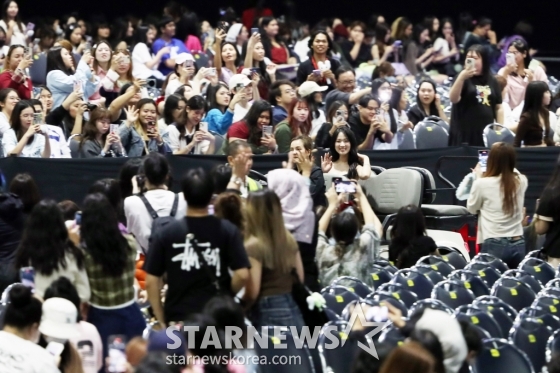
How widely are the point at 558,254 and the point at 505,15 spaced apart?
15.1 metres

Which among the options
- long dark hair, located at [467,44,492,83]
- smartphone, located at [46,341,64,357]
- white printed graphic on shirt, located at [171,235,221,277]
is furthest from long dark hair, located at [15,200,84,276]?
long dark hair, located at [467,44,492,83]

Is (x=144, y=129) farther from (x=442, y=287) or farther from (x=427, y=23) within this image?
(x=427, y=23)

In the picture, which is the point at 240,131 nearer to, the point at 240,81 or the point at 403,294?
the point at 240,81

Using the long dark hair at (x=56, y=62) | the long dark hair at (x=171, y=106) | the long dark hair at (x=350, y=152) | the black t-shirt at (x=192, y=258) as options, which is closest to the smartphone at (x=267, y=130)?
the long dark hair at (x=350, y=152)

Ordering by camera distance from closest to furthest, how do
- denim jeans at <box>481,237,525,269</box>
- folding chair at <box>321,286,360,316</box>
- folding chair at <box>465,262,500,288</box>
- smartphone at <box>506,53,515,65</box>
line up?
folding chair at <box>321,286,360,316</box>
folding chair at <box>465,262,500,288</box>
denim jeans at <box>481,237,525,269</box>
smartphone at <box>506,53,515,65</box>

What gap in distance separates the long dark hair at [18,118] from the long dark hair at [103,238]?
156 inches

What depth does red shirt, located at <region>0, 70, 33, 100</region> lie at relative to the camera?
37.2ft

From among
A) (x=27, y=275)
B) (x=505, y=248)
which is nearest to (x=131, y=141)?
(x=505, y=248)

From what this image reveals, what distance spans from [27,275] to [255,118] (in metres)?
4.33

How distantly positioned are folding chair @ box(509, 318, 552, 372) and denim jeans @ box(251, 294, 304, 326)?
109 centimetres

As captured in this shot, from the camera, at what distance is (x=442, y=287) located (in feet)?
22.9

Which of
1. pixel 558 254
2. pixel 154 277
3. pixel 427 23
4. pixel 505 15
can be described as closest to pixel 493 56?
pixel 427 23

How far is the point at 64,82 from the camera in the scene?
37.0 ft

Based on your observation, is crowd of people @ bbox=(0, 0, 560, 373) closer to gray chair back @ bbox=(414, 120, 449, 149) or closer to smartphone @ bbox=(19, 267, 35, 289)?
smartphone @ bbox=(19, 267, 35, 289)
